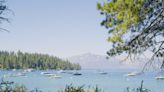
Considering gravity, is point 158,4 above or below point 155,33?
above

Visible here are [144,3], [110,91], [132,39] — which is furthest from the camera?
[110,91]

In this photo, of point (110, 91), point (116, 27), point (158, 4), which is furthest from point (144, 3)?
point (110, 91)

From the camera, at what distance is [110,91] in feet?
278

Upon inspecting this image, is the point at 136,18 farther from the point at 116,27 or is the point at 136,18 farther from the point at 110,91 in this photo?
the point at 110,91

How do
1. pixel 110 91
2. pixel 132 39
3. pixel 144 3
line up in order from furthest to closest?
1. pixel 110 91
2. pixel 132 39
3. pixel 144 3

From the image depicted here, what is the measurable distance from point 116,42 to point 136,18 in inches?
67.0

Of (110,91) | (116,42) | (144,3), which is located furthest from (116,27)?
(110,91)

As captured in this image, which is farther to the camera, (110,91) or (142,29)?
(110,91)

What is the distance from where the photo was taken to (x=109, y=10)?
→ 16.3 metres

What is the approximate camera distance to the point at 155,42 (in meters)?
16.0

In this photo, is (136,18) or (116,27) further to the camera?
(116,27)

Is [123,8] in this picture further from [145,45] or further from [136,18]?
[145,45]

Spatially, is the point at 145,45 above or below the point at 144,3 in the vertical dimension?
below

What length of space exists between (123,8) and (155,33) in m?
1.62
